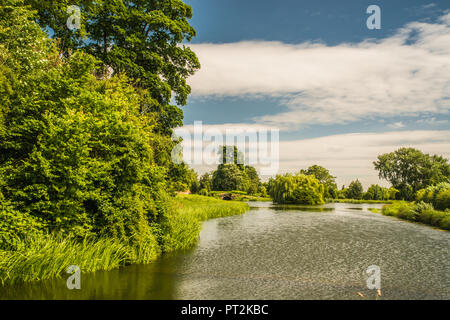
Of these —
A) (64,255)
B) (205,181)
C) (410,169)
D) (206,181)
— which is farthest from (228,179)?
(64,255)

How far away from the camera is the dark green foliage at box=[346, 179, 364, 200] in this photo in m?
94.8

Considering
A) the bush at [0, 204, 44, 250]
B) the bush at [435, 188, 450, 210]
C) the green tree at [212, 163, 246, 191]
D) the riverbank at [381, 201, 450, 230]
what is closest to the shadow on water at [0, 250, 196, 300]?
the bush at [0, 204, 44, 250]

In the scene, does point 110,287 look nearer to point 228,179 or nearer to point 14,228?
point 14,228

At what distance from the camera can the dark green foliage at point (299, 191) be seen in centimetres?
6562

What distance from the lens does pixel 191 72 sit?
993 inches

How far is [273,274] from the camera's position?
10500 mm

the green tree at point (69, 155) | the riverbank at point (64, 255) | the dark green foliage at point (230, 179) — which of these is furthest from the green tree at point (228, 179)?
the green tree at point (69, 155)

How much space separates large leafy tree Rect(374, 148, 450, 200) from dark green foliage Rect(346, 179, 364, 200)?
7.12 metres

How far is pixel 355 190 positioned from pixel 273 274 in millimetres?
94339

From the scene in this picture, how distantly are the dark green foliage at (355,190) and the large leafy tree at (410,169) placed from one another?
712 centimetres

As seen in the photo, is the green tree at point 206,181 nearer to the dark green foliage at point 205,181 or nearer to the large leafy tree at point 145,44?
the dark green foliage at point 205,181

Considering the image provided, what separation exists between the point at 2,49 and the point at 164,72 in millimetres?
12821

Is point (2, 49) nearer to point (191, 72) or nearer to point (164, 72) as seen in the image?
point (164, 72)
